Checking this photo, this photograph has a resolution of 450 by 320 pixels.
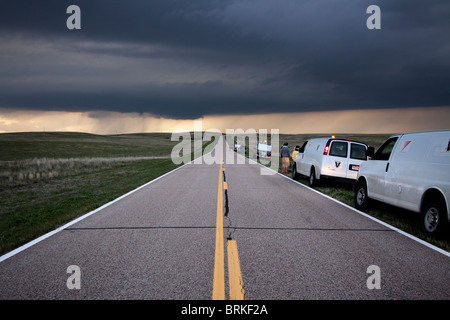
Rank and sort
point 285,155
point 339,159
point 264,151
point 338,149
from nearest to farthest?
1. point 339,159
2. point 338,149
3. point 285,155
4. point 264,151

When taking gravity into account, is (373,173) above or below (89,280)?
above

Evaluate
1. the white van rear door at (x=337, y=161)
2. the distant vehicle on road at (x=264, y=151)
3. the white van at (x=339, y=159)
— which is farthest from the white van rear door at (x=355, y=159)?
the distant vehicle on road at (x=264, y=151)

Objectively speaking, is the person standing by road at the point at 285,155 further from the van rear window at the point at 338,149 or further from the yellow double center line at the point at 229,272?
the yellow double center line at the point at 229,272

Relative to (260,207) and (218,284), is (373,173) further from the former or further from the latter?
(218,284)

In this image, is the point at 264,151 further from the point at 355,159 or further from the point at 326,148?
the point at 355,159

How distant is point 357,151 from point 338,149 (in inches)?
28.0

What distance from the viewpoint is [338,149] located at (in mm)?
13188

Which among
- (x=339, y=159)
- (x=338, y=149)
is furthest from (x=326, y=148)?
(x=339, y=159)

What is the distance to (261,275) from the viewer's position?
4.52m

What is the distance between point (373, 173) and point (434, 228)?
2654 mm

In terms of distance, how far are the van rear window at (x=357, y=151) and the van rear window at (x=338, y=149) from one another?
26cm
